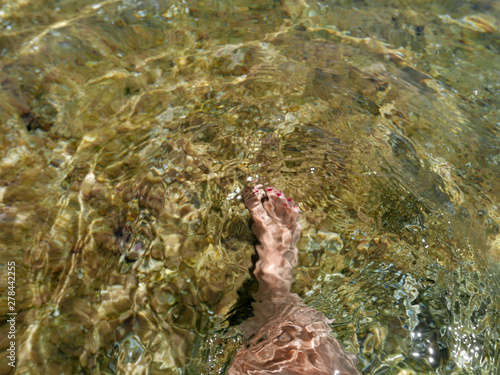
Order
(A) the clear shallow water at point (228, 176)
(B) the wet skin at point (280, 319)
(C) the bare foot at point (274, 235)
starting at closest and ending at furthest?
(B) the wet skin at point (280, 319)
(A) the clear shallow water at point (228, 176)
(C) the bare foot at point (274, 235)

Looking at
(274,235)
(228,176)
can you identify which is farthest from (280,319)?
(228,176)

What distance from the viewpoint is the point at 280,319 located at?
206cm

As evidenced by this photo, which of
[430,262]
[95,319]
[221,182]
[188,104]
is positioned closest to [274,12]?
[188,104]

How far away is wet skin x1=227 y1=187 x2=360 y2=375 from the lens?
5.97ft

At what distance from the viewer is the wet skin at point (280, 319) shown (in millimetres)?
1820

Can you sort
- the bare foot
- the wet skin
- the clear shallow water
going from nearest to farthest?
1. the wet skin
2. the clear shallow water
3. the bare foot

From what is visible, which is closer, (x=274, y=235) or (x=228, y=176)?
(x=274, y=235)

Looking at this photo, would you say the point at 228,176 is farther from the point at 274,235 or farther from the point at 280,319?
the point at 280,319

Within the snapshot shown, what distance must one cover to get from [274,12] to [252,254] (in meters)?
2.65

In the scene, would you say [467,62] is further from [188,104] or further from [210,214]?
[210,214]

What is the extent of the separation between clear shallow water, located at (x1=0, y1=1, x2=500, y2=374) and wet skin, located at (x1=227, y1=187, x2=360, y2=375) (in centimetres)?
7

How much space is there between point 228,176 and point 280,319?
39.4 inches

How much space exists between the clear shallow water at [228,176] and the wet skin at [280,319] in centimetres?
7

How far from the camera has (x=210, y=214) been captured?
7.89 feet
